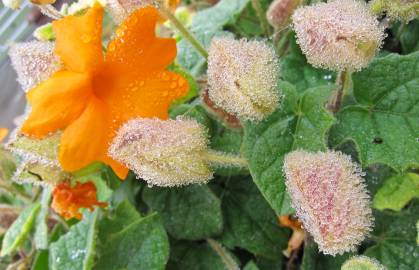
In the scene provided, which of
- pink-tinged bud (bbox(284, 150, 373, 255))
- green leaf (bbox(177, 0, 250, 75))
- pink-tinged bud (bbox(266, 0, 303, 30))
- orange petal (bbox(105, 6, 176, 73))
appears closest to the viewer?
pink-tinged bud (bbox(284, 150, 373, 255))

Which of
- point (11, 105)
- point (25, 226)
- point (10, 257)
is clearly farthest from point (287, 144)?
point (11, 105)

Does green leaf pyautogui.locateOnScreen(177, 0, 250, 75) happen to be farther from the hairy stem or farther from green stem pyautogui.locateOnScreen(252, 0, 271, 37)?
the hairy stem

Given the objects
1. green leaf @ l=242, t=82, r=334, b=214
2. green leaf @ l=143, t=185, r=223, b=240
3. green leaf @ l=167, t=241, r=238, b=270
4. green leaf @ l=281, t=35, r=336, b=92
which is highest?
green leaf @ l=242, t=82, r=334, b=214

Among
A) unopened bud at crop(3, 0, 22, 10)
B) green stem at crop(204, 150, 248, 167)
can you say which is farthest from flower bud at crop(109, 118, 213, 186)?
unopened bud at crop(3, 0, 22, 10)

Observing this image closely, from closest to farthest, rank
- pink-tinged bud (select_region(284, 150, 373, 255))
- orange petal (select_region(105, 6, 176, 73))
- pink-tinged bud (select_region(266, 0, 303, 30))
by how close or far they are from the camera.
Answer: pink-tinged bud (select_region(284, 150, 373, 255))
orange petal (select_region(105, 6, 176, 73))
pink-tinged bud (select_region(266, 0, 303, 30))

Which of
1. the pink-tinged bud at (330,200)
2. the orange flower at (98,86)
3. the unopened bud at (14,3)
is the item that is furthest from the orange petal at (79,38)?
the pink-tinged bud at (330,200)

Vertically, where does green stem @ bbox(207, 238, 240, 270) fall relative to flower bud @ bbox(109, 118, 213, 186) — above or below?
below

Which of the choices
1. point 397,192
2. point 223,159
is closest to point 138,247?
point 223,159

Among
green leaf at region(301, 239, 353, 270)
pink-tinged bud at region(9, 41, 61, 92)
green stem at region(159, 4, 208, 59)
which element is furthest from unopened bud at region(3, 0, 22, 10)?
green leaf at region(301, 239, 353, 270)

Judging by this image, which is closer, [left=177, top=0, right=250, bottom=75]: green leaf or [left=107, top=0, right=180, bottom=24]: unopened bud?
[left=107, top=0, right=180, bottom=24]: unopened bud
